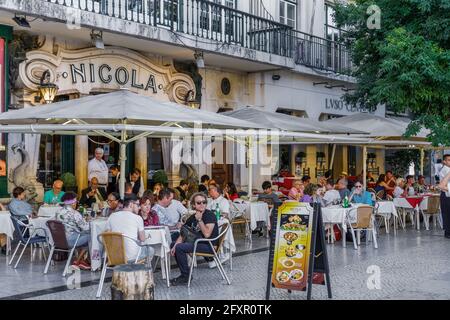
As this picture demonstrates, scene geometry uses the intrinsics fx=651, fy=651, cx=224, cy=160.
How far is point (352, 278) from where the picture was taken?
939 centimetres

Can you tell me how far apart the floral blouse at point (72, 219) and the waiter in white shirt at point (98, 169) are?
4708 mm

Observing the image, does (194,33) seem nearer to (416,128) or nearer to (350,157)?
(416,128)

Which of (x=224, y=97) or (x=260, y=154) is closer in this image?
(x=224, y=97)

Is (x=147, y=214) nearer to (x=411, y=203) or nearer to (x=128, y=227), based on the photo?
(x=128, y=227)

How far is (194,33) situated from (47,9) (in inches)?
190

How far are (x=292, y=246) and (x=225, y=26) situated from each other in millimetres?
11648

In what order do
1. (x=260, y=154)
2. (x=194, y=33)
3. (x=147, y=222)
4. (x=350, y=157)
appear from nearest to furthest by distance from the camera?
(x=147, y=222) → (x=194, y=33) → (x=260, y=154) → (x=350, y=157)

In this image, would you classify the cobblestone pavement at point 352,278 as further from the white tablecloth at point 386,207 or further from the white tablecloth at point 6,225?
the white tablecloth at point 6,225

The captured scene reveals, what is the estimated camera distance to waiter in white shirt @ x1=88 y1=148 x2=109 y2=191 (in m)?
14.7

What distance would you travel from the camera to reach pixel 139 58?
16.5 metres

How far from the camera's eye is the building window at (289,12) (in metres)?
22.2

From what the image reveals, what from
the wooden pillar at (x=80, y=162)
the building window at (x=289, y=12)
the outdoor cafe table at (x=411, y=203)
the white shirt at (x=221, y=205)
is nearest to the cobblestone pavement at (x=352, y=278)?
the white shirt at (x=221, y=205)

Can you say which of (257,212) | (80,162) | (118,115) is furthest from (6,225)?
(257,212)
